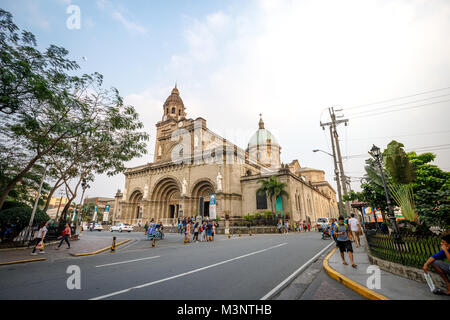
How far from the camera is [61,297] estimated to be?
13.5 feet

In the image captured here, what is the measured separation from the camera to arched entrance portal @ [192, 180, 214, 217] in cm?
3397

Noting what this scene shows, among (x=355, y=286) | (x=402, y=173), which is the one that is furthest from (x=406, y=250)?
(x=402, y=173)

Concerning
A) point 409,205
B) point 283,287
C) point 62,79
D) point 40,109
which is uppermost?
point 62,79

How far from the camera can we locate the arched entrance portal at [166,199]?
3800cm

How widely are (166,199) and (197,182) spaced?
8.65 m

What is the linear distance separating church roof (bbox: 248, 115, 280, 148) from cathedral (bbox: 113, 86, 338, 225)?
18.9 feet

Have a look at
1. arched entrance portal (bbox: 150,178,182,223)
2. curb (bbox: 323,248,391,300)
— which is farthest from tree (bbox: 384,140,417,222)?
arched entrance portal (bbox: 150,178,182,223)

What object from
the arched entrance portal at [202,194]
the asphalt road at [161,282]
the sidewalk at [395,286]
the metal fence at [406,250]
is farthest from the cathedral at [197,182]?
the sidewalk at [395,286]

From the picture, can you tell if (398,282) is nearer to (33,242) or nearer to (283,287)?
(283,287)
